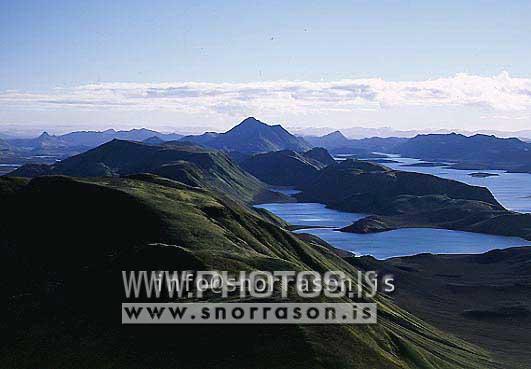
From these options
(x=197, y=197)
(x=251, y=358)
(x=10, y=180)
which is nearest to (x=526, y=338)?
(x=197, y=197)

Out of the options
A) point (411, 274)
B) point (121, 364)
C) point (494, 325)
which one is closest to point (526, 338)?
point (494, 325)

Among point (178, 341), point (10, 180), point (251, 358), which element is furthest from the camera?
point (10, 180)

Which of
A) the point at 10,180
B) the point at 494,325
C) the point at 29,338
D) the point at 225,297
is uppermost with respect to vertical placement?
the point at 10,180

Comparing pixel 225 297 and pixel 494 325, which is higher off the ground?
pixel 225 297

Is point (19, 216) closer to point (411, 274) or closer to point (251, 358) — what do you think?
point (251, 358)

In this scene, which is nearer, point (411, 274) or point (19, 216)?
point (19, 216)

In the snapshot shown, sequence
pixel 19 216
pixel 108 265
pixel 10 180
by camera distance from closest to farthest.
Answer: pixel 108 265
pixel 19 216
pixel 10 180

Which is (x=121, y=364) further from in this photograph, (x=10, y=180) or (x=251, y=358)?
(x=10, y=180)
